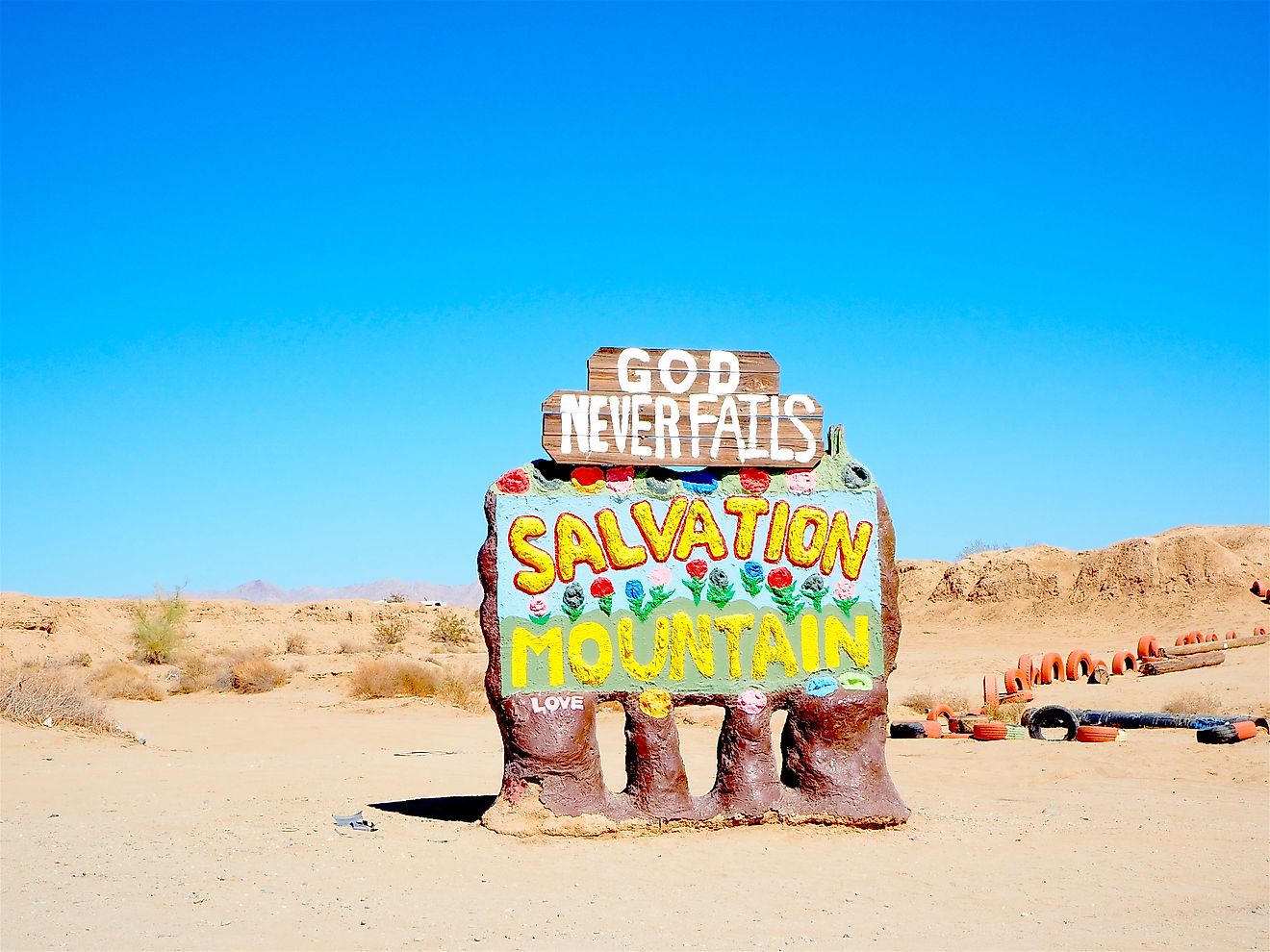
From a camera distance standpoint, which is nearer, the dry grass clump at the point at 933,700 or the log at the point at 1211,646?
the dry grass clump at the point at 933,700

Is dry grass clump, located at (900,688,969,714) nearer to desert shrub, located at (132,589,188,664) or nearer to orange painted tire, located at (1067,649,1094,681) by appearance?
orange painted tire, located at (1067,649,1094,681)

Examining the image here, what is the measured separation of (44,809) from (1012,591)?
36.5 metres

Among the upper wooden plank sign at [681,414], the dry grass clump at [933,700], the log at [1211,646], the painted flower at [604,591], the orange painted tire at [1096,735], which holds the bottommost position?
the dry grass clump at [933,700]

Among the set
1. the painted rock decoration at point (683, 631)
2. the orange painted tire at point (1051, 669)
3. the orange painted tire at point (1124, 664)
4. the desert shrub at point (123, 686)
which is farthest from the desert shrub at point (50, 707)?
the orange painted tire at point (1124, 664)

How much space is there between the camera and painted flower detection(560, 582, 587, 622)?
9.33 m

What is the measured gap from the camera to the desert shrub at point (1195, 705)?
18266 mm

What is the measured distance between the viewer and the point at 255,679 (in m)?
24.6

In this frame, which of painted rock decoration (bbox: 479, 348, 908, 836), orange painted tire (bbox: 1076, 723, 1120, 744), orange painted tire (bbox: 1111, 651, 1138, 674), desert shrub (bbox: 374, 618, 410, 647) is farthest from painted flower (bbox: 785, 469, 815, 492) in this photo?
desert shrub (bbox: 374, 618, 410, 647)

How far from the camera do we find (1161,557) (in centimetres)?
3888

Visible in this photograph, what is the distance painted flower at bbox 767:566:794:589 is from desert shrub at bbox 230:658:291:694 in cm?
1762

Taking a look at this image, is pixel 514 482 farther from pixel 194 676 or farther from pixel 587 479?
pixel 194 676

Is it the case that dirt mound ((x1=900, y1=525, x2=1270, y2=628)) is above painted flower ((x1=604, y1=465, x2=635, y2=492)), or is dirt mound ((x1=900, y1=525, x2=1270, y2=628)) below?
below

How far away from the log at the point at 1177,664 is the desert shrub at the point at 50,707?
62.3 ft

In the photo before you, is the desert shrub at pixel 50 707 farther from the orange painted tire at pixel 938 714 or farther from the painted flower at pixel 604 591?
the orange painted tire at pixel 938 714
